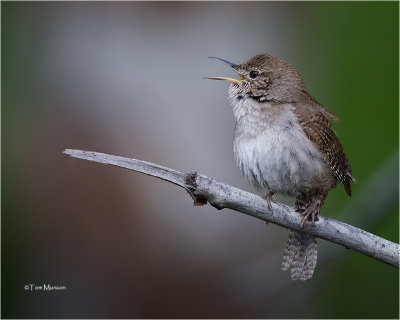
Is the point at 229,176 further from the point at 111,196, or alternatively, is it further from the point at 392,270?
the point at 392,270

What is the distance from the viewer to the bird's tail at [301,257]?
14.9 ft

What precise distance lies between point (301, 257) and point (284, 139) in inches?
40.1

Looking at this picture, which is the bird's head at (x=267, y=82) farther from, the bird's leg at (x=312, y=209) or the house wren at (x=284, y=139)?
the bird's leg at (x=312, y=209)

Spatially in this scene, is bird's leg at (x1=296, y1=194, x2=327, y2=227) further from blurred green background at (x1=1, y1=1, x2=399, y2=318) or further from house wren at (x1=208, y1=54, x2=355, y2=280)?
blurred green background at (x1=1, y1=1, x2=399, y2=318)

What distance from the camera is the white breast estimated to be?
3.96 metres

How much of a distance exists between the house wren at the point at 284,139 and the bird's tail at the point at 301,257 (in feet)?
0.05

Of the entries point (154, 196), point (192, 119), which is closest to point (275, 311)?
point (154, 196)

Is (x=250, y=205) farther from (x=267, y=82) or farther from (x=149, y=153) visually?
(x=149, y=153)

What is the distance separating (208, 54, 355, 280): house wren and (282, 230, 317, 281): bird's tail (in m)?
0.02

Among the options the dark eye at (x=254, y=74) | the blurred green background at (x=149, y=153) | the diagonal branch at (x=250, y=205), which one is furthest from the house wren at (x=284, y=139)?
the blurred green background at (x=149, y=153)

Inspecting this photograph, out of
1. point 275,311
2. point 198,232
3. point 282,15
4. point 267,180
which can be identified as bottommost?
point 275,311

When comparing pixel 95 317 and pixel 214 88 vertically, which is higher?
pixel 214 88

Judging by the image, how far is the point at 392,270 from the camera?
6.37 meters

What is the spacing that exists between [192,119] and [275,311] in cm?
209
